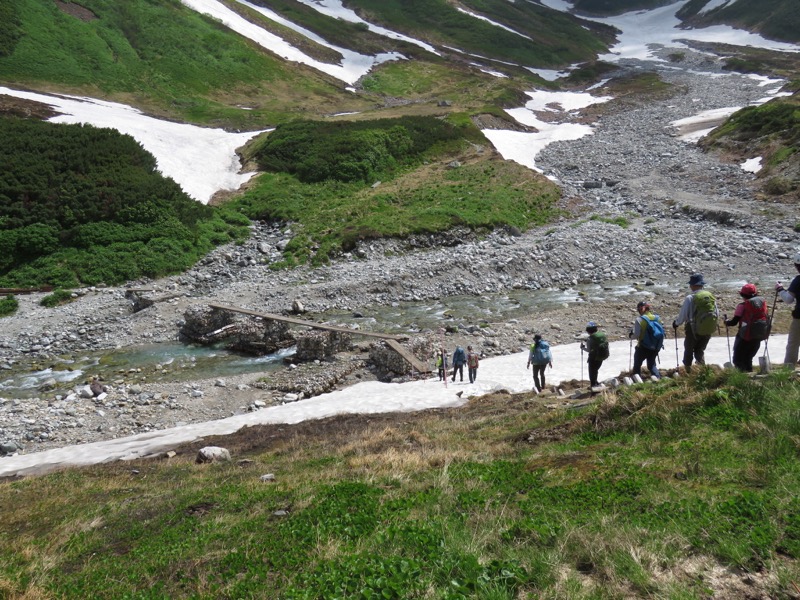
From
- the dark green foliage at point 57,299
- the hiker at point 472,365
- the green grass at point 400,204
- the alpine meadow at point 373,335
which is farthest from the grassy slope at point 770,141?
the dark green foliage at point 57,299

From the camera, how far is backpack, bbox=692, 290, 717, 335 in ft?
35.4

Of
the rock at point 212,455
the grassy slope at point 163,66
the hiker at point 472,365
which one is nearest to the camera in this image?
the rock at point 212,455

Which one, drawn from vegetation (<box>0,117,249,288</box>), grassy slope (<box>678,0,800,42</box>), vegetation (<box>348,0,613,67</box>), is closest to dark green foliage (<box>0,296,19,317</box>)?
vegetation (<box>0,117,249,288</box>)

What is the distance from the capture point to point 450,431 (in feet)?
37.9

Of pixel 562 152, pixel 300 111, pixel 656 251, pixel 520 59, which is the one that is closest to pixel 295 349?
pixel 656 251

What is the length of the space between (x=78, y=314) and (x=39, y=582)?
23362 millimetres

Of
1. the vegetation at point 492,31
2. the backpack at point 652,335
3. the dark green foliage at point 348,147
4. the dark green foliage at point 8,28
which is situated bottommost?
the backpack at point 652,335

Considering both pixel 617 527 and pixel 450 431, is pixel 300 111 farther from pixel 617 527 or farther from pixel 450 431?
pixel 617 527

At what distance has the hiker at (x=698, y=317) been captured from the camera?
10812mm

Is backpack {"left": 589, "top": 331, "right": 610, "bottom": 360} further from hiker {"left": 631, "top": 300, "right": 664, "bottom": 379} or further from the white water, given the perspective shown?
the white water

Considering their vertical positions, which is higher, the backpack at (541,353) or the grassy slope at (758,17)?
the grassy slope at (758,17)

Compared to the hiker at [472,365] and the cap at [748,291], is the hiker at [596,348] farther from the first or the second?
the hiker at [472,365]

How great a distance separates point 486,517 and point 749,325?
23.6 feet

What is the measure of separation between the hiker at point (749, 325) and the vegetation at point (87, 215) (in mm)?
30803
